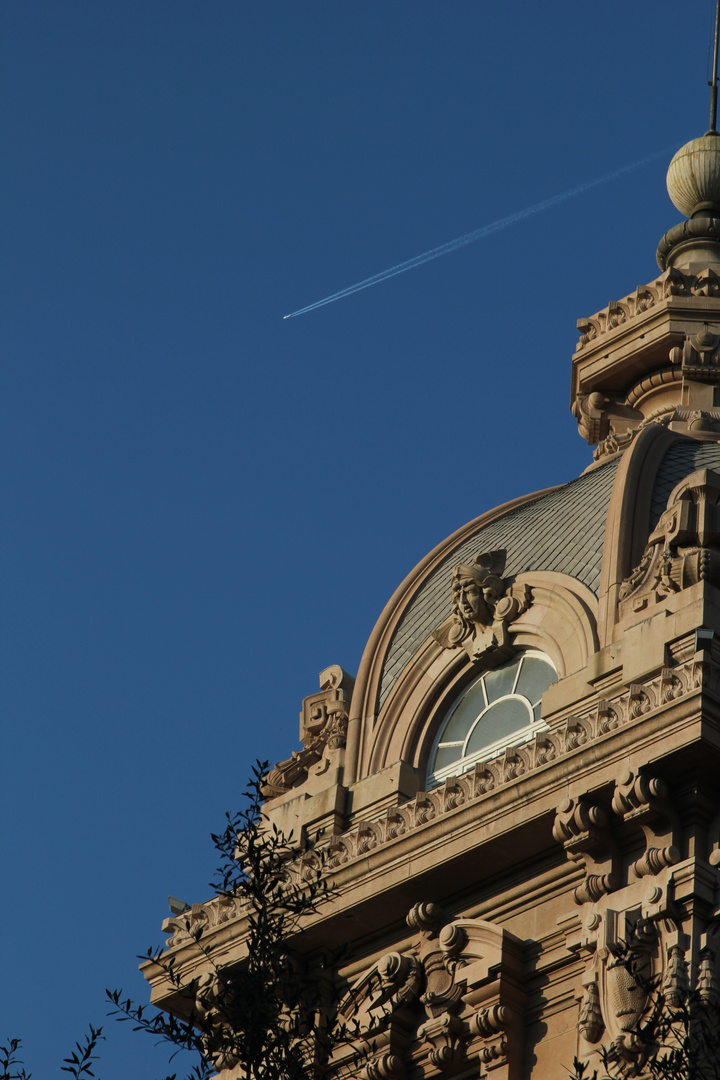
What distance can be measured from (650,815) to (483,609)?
7.56 meters

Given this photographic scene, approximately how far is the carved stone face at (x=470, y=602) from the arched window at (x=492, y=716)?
89 centimetres

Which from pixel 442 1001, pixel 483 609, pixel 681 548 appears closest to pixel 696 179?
pixel 483 609

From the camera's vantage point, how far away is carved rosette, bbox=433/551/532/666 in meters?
34.9

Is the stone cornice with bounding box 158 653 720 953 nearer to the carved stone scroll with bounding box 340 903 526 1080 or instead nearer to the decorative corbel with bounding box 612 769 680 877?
the decorative corbel with bounding box 612 769 680 877

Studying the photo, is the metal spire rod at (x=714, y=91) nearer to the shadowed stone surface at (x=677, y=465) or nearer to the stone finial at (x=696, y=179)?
the stone finial at (x=696, y=179)

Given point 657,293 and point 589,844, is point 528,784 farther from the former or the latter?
point 657,293

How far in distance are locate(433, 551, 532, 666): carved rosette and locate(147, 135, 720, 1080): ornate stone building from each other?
39mm

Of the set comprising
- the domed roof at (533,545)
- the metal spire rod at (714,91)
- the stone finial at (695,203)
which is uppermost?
the metal spire rod at (714,91)

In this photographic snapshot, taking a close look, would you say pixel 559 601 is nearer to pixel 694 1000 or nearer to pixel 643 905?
pixel 643 905

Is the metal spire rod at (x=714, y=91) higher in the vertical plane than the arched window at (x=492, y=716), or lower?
higher

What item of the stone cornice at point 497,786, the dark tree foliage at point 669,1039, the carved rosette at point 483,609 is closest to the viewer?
the dark tree foliage at point 669,1039

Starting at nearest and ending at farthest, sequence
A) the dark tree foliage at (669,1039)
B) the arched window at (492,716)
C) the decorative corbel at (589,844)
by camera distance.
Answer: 1. the dark tree foliage at (669,1039)
2. the decorative corbel at (589,844)
3. the arched window at (492,716)

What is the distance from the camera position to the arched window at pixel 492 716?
111 ft

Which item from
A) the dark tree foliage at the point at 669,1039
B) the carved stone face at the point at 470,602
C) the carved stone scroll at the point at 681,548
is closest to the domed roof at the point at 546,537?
the carved stone face at the point at 470,602
